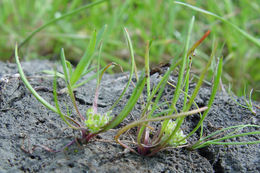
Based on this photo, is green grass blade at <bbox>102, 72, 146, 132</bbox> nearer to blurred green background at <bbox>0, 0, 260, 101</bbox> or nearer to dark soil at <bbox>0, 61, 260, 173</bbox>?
dark soil at <bbox>0, 61, 260, 173</bbox>

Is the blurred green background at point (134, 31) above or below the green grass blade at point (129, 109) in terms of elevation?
above

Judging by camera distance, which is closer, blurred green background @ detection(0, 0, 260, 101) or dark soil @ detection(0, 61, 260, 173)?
dark soil @ detection(0, 61, 260, 173)

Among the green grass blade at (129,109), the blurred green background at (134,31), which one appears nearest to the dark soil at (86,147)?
the green grass blade at (129,109)

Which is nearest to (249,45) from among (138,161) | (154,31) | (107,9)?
(154,31)

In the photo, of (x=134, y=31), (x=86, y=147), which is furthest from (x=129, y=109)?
(x=134, y=31)

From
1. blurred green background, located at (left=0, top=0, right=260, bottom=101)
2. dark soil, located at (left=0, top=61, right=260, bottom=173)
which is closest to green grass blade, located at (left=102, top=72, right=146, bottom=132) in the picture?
dark soil, located at (left=0, top=61, right=260, bottom=173)

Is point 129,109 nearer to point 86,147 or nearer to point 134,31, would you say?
point 86,147

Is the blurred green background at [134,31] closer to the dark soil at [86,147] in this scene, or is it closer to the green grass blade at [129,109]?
the dark soil at [86,147]
